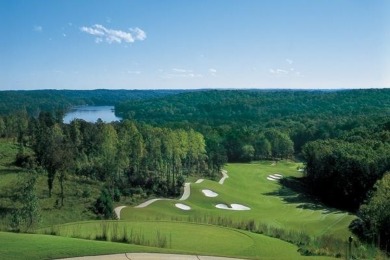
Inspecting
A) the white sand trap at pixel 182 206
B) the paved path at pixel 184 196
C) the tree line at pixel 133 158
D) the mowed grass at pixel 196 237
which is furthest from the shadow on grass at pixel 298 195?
the mowed grass at pixel 196 237

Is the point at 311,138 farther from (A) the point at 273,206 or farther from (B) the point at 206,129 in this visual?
(A) the point at 273,206

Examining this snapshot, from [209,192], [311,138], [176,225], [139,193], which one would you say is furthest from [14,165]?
[311,138]

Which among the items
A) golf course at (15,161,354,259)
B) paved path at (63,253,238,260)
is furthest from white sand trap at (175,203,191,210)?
paved path at (63,253,238,260)

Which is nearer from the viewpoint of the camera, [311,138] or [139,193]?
[139,193]

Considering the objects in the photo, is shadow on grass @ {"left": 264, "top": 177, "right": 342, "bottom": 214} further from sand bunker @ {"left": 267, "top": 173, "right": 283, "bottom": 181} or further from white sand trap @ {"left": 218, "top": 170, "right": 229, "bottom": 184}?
white sand trap @ {"left": 218, "top": 170, "right": 229, "bottom": 184}

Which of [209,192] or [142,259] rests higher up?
[142,259]

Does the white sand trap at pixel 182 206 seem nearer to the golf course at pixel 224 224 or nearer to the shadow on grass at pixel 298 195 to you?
the golf course at pixel 224 224
